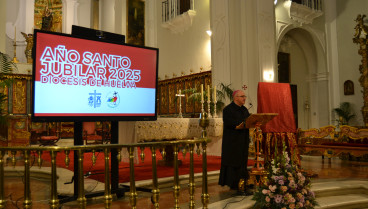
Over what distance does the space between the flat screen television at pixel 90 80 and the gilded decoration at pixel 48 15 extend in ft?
40.5

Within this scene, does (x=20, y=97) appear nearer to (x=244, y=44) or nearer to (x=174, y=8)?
(x=174, y=8)

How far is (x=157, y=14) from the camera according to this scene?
13.6 metres

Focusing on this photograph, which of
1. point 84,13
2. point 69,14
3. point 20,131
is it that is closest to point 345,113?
point 20,131

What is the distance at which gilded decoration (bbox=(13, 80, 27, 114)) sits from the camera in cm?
1213

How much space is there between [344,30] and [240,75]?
592 centimetres

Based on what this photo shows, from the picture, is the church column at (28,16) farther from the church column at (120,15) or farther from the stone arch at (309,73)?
the stone arch at (309,73)

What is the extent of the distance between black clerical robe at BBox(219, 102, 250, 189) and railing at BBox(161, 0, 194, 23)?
9.05 meters

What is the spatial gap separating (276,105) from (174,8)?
9.16 m

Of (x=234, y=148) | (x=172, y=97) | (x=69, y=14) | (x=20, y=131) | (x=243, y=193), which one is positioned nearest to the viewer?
(x=243, y=193)

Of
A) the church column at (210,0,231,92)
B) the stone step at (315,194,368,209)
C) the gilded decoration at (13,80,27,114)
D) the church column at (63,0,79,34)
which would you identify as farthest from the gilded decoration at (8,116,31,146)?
the stone step at (315,194,368,209)

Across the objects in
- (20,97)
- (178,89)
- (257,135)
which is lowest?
(257,135)

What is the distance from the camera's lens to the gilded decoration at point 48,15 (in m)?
14.4

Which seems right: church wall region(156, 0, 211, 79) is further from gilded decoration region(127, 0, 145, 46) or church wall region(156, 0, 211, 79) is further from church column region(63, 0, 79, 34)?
church column region(63, 0, 79, 34)

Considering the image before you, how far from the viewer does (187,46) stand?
12.9 m
